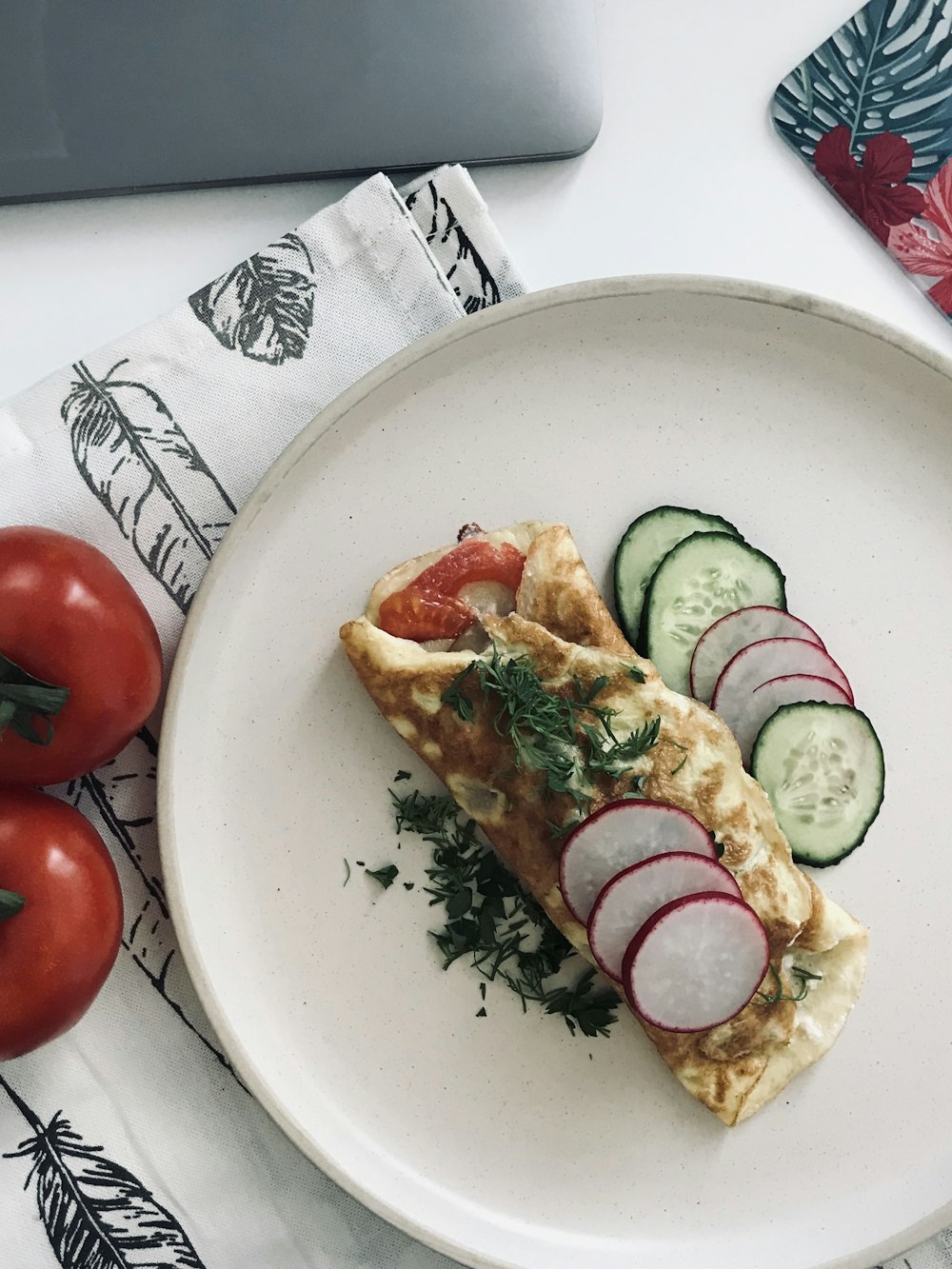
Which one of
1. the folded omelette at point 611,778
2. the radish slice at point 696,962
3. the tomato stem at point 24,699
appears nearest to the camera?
the tomato stem at point 24,699

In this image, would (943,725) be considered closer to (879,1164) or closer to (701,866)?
(701,866)

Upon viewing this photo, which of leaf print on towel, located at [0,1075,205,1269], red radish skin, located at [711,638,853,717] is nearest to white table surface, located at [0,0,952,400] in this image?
red radish skin, located at [711,638,853,717]

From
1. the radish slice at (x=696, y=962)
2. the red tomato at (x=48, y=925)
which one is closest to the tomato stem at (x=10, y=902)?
the red tomato at (x=48, y=925)

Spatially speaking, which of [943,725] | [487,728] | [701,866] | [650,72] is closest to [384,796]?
[487,728]

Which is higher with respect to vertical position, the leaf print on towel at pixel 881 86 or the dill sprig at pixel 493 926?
the leaf print on towel at pixel 881 86

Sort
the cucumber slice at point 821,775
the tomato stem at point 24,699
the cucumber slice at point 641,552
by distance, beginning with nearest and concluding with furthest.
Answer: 1. the tomato stem at point 24,699
2. the cucumber slice at point 821,775
3. the cucumber slice at point 641,552

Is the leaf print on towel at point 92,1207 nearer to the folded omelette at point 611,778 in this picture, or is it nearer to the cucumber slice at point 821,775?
the folded omelette at point 611,778
